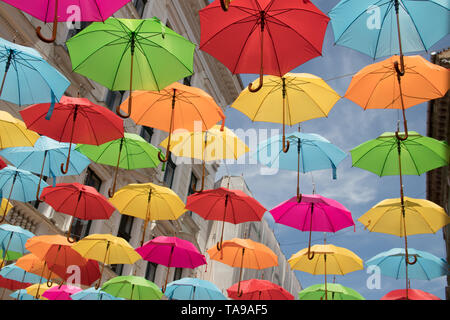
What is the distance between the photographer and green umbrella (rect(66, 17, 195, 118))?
7105mm

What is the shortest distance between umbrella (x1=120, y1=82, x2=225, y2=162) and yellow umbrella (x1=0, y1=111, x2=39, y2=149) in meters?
2.07

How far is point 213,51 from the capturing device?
7109 mm

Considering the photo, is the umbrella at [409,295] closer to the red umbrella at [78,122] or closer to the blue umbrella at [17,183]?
the red umbrella at [78,122]

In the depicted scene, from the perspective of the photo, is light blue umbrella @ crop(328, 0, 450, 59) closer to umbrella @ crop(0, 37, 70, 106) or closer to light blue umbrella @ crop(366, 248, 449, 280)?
umbrella @ crop(0, 37, 70, 106)

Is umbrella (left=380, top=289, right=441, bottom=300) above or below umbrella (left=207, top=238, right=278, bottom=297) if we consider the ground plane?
below

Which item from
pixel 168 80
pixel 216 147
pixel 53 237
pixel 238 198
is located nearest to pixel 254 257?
pixel 238 198

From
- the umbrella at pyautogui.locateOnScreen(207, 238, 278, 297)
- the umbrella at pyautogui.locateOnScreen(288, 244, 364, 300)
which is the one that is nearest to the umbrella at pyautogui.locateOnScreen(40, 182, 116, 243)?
the umbrella at pyautogui.locateOnScreen(207, 238, 278, 297)

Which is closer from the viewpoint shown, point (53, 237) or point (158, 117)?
point (158, 117)

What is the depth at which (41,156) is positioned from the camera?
1018cm

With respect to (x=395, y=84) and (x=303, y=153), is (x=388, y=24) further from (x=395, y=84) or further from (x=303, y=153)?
(x=303, y=153)

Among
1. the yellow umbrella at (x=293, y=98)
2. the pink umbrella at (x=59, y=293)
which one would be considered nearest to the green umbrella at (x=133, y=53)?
the yellow umbrella at (x=293, y=98)

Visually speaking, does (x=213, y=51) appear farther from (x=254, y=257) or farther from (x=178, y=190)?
(x=178, y=190)
